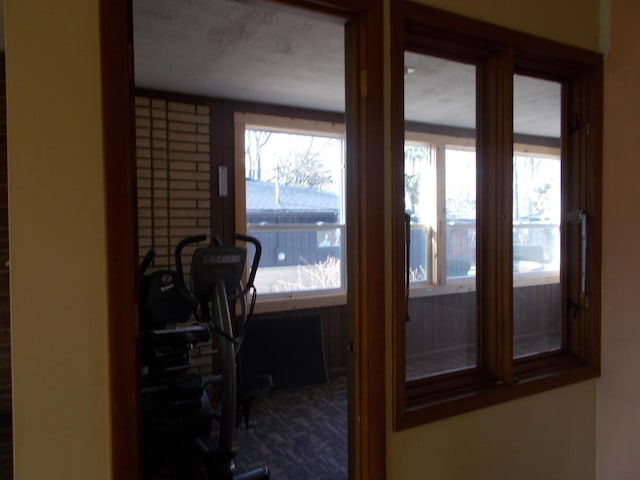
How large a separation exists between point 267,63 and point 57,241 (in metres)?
2.20

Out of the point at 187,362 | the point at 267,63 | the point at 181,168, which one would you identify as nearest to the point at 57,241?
the point at 187,362

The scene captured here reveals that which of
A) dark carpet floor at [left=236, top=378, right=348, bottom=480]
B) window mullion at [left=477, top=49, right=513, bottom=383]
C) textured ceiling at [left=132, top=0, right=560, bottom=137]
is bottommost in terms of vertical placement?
dark carpet floor at [left=236, top=378, right=348, bottom=480]

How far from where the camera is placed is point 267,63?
9.77ft

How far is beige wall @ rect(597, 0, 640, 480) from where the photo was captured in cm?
223

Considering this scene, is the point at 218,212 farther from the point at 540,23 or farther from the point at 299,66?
the point at 540,23

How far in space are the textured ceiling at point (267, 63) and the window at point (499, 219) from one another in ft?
0.09

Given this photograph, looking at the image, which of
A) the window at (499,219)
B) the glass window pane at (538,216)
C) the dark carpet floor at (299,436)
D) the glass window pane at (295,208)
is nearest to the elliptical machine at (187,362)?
the dark carpet floor at (299,436)

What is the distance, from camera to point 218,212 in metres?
3.75

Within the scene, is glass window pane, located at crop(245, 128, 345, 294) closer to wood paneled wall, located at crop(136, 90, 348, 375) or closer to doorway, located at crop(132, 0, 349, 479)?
doorway, located at crop(132, 0, 349, 479)

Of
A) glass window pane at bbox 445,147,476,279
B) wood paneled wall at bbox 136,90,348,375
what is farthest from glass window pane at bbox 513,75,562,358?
wood paneled wall at bbox 136,90,348,375

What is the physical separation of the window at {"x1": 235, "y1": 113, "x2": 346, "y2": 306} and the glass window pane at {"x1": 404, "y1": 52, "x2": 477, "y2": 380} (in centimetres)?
136

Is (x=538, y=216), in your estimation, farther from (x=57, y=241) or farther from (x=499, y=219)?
(x=57, y=241)

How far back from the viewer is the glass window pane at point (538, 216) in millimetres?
2205

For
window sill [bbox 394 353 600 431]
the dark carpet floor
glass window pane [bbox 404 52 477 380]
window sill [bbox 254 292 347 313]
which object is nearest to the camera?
window sill [bbox 394 353 600 431]
